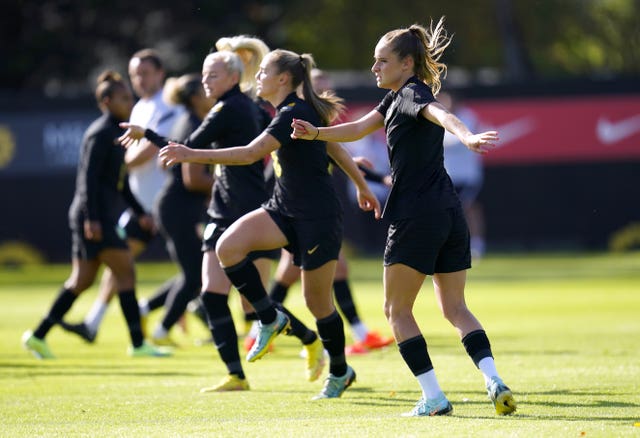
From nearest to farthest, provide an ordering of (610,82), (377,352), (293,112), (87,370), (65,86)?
(293,112)
(87,370)
(377,352)
(610,82)
(65,86)

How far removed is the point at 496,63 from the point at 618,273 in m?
21.8

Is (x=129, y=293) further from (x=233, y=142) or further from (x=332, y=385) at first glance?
(x=332, y=385)

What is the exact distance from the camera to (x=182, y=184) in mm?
11586

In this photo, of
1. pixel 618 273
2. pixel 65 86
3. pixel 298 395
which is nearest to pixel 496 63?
pixel 65 86

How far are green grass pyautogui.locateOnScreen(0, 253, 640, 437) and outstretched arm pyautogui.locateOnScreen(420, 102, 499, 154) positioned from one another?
4.61 ft

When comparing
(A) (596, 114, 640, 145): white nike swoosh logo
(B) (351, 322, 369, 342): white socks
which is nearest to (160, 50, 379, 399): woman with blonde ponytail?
(B) (351, 322, 369, 342): white socks

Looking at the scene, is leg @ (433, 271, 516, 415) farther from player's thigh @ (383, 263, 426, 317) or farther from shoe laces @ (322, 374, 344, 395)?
shoe laces @ (322, 374, 344, 395)

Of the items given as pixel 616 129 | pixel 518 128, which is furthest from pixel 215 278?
pixel 616 129

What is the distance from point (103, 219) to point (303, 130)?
4.34 m

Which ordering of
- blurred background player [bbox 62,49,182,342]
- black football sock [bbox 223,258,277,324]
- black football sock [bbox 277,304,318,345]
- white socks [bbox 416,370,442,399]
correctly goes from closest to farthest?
white socks [bbox 416,370,442,399] → black football sock [bbox 223,258,277,324] → black football sock [bbox 277,304,318,345] → blurred background player [bbox 62,49,182,342]

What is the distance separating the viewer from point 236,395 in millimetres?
8367

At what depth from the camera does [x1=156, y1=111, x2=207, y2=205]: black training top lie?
1164cm

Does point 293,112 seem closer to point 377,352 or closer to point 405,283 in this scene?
point 405,283

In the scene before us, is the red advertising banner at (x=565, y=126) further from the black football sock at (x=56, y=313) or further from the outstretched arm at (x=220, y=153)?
the outstretched arm at (x=220, y=153)
